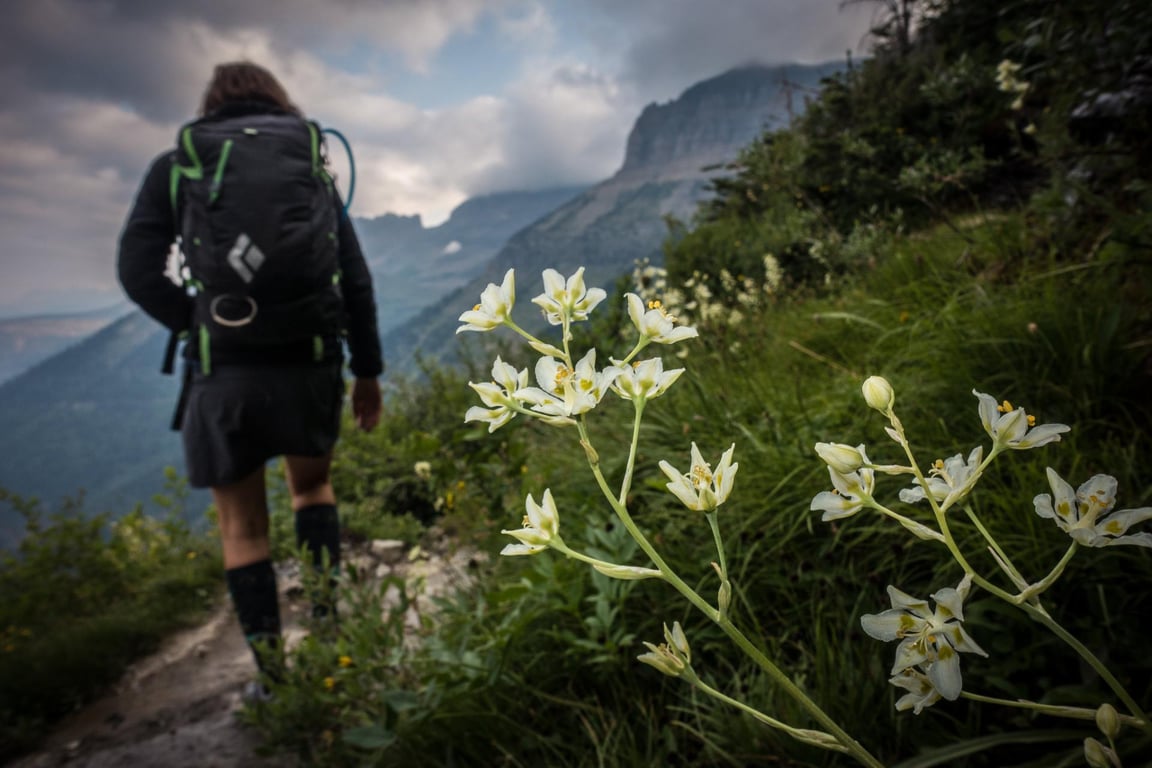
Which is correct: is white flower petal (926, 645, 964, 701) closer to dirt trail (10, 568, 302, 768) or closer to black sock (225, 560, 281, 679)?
dirt trail (10, 568, 302, 768)

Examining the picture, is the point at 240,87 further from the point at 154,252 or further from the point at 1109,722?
the point at 1109,722

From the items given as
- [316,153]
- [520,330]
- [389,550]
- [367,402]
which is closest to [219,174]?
[316,153]

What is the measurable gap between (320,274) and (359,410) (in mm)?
1162

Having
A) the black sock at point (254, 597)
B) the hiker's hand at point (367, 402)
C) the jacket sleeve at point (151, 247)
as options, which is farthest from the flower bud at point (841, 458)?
the hiker's hand at point (367, 402)

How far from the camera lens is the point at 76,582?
530 cm

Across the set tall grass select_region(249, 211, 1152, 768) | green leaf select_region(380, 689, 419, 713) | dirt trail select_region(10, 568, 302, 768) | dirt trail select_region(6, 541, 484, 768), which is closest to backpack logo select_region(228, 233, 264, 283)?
tall grass select_region(249, 211, 1152, 768)

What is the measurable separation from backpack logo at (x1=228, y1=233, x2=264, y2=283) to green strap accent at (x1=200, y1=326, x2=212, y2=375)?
0.31m

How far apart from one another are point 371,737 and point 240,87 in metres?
2.99

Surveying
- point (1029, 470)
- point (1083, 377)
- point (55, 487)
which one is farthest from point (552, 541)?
point (55, 487)

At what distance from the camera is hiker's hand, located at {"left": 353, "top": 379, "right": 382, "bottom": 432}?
11.1 ft

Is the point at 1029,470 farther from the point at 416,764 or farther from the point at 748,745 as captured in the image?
the point at 416,764

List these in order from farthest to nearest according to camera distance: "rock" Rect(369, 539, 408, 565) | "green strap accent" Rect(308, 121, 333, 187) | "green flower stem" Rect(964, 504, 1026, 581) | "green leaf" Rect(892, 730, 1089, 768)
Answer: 1. "rock" Rect(369, 539, 408, 565)
2. "green strap accent" Rect(308, 121, 333, 187)
3. "green leaf" Rect(892, 730, 1089, 768)
4. "green flower stem" Rect(964, 504, 1026, 581)

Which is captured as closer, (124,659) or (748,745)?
(748,745)

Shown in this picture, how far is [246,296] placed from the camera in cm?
240
